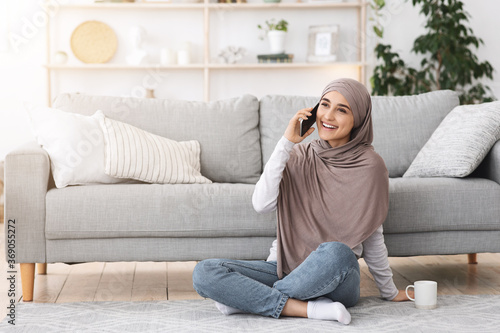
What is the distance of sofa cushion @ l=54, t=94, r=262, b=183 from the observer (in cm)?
281

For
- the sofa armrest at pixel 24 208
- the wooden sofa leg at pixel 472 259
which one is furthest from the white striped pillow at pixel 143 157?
the wooden sofa leg at pixel 472 259

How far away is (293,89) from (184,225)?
281 centimetres

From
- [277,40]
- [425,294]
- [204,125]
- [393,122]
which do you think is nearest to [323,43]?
[277,40]

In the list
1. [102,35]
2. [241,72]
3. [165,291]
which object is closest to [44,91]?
[102,35]

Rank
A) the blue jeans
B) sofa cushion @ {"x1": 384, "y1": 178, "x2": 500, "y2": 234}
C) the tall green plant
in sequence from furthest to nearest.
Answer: the tall green plant < sofa cushion @ {"x1": 384, "y1": 178, "x2": 500, "y2": 234} < the blue jeans

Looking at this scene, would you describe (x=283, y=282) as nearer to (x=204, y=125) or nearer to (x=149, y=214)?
(x=149, y=214)

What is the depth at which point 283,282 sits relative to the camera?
6.43ft

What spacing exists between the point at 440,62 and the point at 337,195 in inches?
115

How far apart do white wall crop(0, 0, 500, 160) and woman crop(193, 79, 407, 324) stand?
9.21ft

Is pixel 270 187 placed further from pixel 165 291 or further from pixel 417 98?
pixel 417 98

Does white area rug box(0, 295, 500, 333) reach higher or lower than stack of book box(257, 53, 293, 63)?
lower

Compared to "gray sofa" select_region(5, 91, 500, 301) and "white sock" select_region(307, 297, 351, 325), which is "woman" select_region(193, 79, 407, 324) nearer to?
"white sock" select_region(307, 297, 351, 325)

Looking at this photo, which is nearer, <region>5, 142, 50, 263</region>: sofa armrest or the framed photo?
<region>5, 142, 50, 263</region>: sofa armrest

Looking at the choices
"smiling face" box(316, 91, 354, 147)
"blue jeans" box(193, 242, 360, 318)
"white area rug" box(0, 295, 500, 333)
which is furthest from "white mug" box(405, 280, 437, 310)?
"smiling face" box(316, 91, 354, 147)
